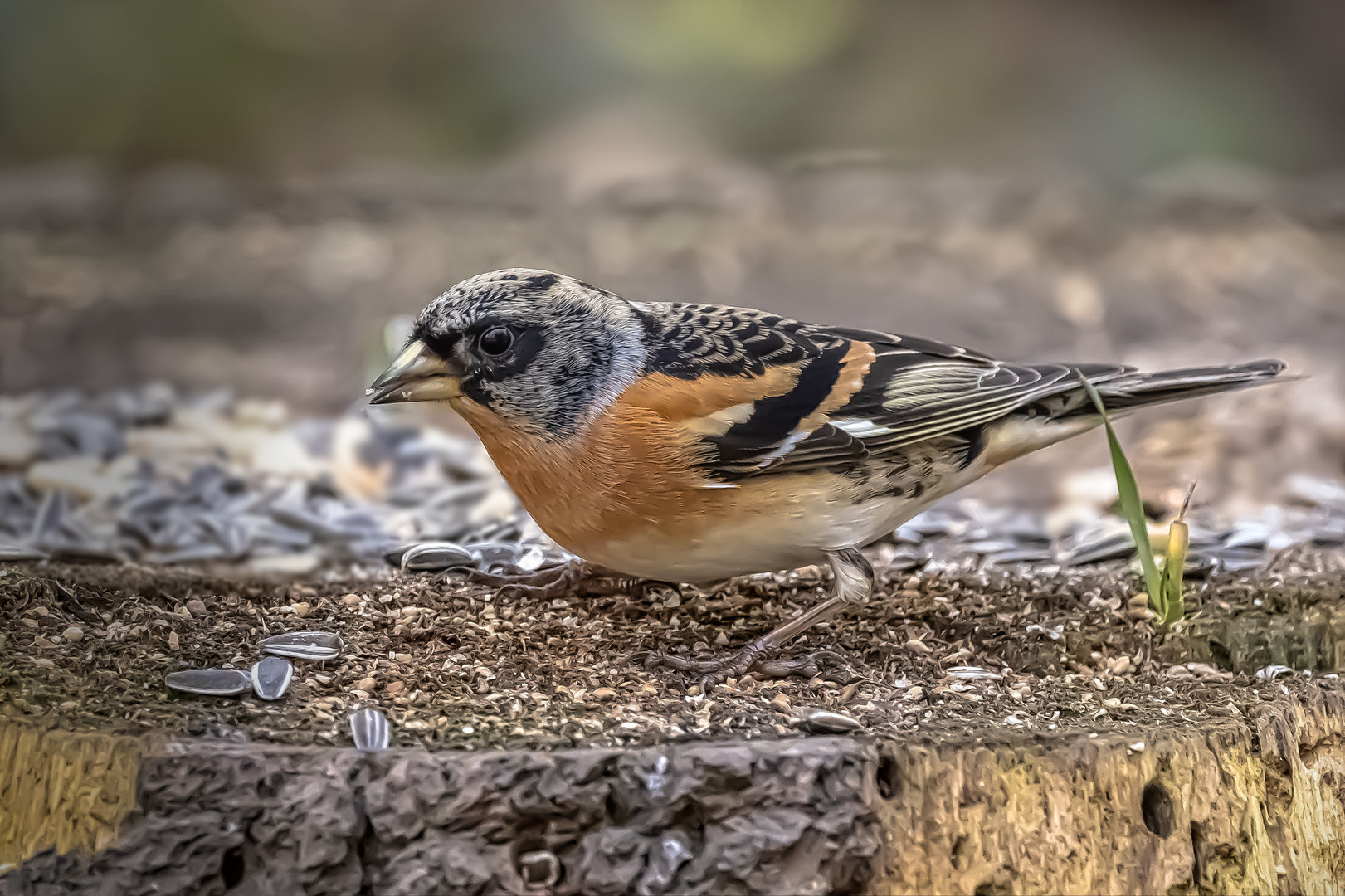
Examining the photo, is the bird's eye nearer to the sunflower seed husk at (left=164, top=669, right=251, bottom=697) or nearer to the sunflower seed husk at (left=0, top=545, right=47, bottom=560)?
the sunflower seed husk at (left=164, top=669, right=251, bottom=697)

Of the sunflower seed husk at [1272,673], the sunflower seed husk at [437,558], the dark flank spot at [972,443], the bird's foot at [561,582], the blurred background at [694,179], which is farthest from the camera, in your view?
the blurred background at [694,179]

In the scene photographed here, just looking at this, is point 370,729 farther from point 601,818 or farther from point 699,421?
point 699,421

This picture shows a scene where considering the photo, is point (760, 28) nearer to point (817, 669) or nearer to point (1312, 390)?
point (1312, 390)

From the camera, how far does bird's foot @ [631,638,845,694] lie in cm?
277

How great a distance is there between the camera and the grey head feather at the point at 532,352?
113 inches

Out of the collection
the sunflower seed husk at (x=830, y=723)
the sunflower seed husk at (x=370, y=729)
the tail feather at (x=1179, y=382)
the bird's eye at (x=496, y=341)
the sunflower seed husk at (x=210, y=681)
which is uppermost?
the tail feather at (x=1179, y=382)

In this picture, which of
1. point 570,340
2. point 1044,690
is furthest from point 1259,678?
point 570,340

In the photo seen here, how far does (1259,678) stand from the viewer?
111 inches

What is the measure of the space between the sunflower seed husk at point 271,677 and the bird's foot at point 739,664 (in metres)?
0.80

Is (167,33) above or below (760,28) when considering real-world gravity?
below

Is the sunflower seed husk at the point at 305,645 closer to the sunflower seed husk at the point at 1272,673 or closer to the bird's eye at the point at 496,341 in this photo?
the bird's eye at the point at 496,341

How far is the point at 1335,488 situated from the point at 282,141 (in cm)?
596

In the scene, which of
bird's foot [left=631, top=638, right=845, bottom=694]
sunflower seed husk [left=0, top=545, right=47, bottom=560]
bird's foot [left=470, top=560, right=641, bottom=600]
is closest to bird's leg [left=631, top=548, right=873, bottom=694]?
bird's foot [left=631, top=638, right=845, bottom=694]

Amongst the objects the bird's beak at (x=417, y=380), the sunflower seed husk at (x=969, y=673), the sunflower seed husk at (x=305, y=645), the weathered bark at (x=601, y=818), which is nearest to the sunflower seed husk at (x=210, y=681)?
the sunflower seed husk at (x=305, y=645)
